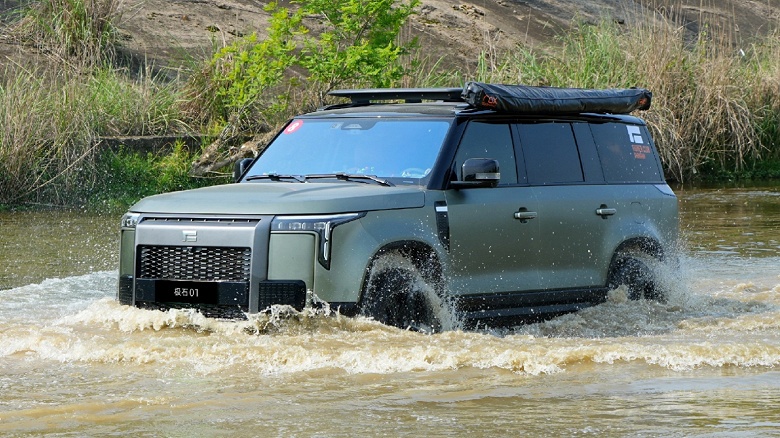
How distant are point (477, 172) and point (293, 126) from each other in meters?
1.60

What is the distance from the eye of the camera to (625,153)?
34.8 feet

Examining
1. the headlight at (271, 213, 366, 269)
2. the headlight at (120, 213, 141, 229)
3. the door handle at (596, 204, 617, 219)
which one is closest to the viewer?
the headlight at (271, 213, 366, 269)

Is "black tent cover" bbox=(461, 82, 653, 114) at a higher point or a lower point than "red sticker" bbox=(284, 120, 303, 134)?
higher

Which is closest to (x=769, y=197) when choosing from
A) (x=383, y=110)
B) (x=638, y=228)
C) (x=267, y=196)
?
(x=638, y=228)

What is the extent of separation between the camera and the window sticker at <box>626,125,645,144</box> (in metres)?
10.7

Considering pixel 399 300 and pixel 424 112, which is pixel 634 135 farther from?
pixel 399 300

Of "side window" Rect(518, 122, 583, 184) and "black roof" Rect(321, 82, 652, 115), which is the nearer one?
"black roof" Rect(321, 82, 652, 115)

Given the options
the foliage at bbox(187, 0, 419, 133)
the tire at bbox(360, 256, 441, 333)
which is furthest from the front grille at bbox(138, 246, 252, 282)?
the foliage at bbox(187, 0, 419, 133)

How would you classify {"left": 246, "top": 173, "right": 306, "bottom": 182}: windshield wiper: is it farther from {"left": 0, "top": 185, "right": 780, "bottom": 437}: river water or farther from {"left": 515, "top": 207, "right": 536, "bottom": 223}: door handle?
{"left": 515, "top": 207, "right": 536, "bottom": 223}: door handle

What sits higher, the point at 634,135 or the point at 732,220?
the point at 634,135

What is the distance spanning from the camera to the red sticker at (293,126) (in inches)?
388

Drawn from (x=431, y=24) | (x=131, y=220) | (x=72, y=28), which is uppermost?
(x=431, y=24)

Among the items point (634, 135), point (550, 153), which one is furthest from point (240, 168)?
point (634, 135)

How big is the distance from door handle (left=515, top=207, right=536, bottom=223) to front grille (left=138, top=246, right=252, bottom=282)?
6.73 ft
